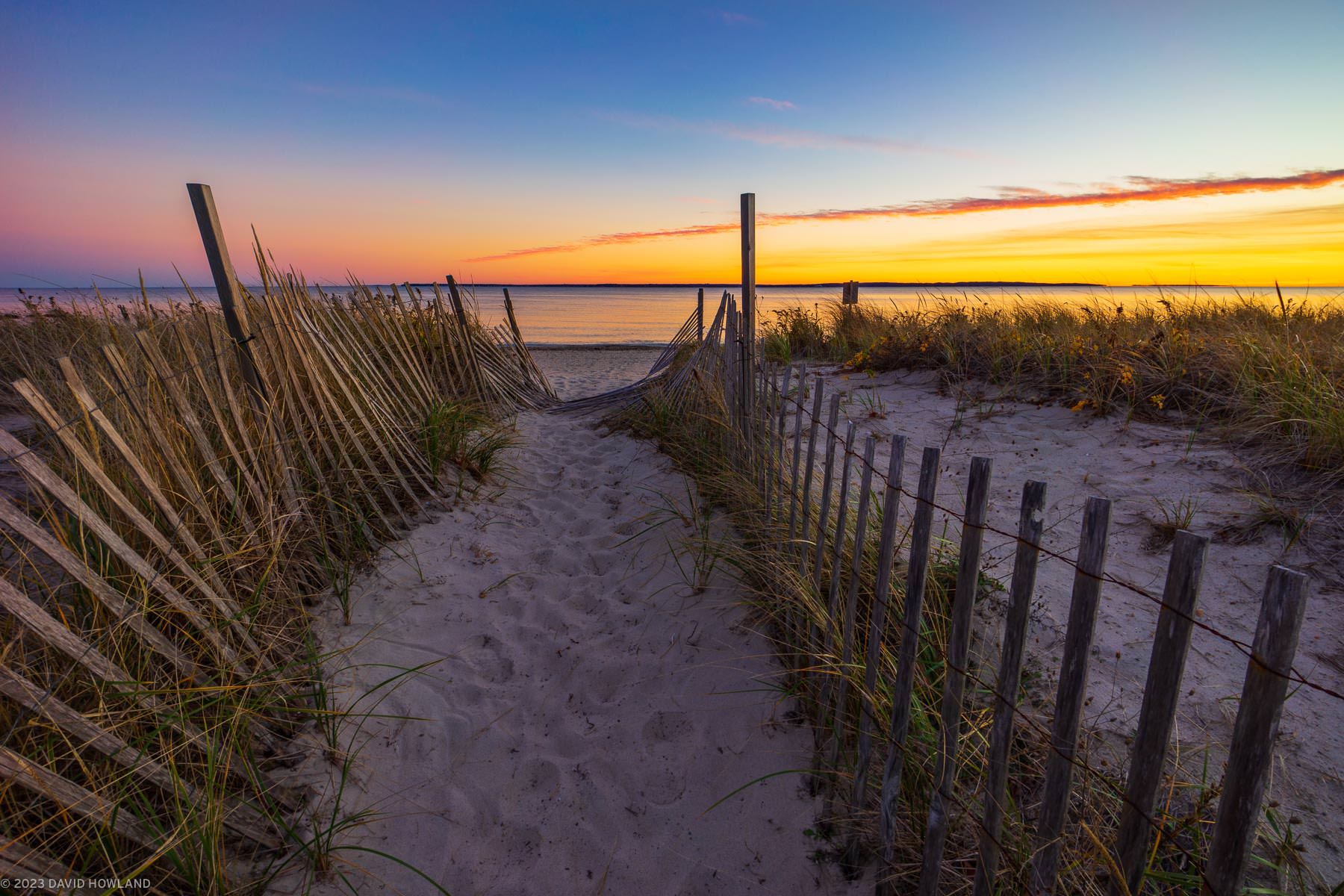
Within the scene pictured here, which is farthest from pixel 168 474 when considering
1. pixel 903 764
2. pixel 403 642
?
pixel 903 764

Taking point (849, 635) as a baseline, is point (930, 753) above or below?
below

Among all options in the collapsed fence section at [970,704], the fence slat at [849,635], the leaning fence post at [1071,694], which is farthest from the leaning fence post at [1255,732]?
the fence slat at [849,635]

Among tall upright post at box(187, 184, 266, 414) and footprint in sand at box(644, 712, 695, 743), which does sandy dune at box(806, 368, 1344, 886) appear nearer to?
footprint in sand at box(644, 712, 695, 743)

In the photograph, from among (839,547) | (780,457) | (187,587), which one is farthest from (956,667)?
(187,587)

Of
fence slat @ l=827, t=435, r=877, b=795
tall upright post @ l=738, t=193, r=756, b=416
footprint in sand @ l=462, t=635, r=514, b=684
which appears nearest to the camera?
fence slat @ l=827, t=435, r=877, b=795

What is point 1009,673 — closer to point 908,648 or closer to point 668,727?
point 908,648

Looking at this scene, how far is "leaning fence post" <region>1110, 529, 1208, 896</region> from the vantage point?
0.92 meters

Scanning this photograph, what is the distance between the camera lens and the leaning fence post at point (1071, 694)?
1043mm

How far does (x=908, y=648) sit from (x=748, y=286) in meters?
3.01

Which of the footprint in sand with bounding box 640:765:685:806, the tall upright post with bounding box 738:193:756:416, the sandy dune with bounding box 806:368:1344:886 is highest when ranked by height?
the tall upright post with bounding box 738:193:756:416

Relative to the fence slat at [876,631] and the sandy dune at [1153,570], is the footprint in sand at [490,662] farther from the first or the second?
the sandy dune at [1153,570]

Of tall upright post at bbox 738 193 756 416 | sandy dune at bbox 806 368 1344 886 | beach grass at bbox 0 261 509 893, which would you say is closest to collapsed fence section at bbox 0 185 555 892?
beach grass at bbox 0 261 509 893

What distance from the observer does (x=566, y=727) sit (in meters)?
2.54

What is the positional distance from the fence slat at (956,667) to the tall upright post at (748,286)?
2.39 meters
